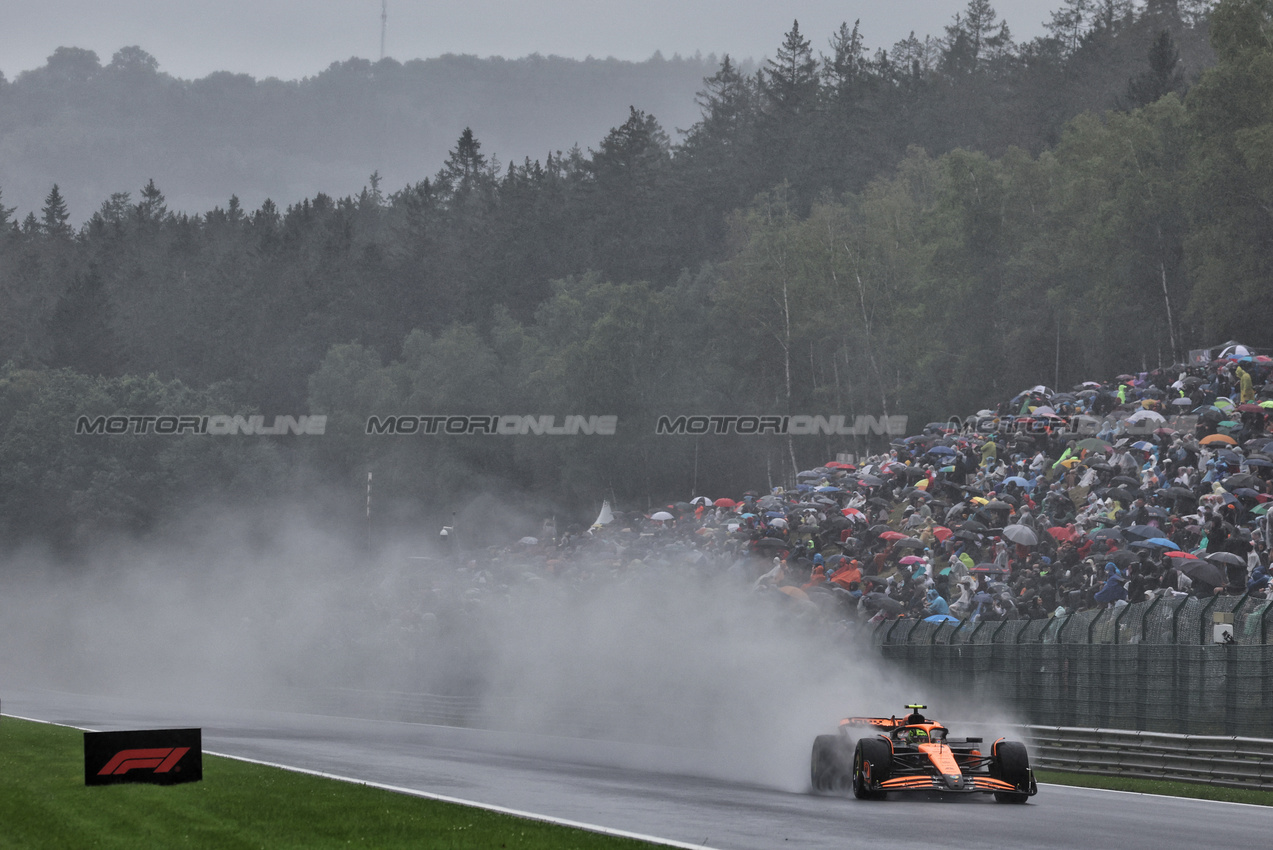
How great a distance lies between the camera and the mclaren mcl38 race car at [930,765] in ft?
53.8

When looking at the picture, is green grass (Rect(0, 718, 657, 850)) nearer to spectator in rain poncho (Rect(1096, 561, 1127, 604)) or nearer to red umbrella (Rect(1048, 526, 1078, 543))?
spectator in rain poncho (Rect(1096, 561, 1127, 604))

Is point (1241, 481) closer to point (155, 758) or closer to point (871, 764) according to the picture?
point (871, 764)

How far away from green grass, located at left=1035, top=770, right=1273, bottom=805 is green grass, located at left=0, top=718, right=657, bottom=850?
8.88 metres

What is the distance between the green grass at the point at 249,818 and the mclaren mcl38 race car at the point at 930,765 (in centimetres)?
428

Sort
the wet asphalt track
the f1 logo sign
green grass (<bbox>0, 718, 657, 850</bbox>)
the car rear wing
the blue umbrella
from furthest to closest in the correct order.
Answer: the blue umbrella → the car rear wing → the f1 logo sign → the wet asphalt track → green grass (<bbox>0, 718, 657, 850</bbox>)

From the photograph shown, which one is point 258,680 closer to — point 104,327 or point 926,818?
point 926,818

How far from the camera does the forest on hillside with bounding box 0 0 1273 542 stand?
6738 centimetres

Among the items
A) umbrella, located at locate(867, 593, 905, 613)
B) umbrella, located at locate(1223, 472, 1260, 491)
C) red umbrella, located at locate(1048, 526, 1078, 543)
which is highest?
umbrella, located at locate(1223, 472, 1260, 491)

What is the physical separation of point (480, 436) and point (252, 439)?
1638 cm

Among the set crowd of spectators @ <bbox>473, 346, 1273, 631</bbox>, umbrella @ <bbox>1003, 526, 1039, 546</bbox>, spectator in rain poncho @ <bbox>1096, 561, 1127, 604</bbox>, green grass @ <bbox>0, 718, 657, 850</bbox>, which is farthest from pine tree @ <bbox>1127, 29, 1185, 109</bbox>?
green grass @ <bbox>0, 718, 657, 850</bbox>

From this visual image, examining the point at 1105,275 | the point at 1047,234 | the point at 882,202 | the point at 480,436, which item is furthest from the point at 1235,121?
the point at 480,436

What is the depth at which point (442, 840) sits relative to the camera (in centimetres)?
1297

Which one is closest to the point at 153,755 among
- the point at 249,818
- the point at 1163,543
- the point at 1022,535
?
the point at 249,818

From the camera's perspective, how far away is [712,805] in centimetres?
1611
